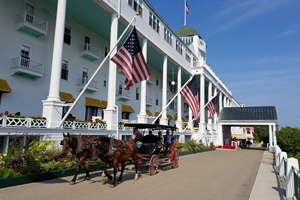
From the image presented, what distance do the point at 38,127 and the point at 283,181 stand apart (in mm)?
11721

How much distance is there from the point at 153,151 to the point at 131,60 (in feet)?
20.2

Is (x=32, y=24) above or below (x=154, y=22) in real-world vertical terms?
below

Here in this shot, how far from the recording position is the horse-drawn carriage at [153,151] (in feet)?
39.4

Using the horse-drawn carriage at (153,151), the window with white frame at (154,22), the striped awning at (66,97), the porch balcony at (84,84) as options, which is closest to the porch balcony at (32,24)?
the striped awning at (66,97)

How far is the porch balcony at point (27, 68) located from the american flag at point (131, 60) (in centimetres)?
678

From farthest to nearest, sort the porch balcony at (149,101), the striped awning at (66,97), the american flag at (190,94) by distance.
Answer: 1. the porch balcony at (149,101)
2. the american flag at (190,94)
3. the striped awning at (66,97)

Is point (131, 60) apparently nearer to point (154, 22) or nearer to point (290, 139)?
point (154, 22)

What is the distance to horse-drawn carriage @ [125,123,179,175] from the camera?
12000 mm

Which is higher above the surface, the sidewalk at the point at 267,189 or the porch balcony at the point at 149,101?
the porch balcony at the point at 149,101

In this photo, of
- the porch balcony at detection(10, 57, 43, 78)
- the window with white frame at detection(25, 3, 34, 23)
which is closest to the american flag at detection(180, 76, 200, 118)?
the porch balcony at detection(10, 57, 43, 78)

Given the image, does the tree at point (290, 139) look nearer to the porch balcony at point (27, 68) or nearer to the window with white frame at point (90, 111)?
the window with white frame at point (90, 111)

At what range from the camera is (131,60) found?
15.6 metres

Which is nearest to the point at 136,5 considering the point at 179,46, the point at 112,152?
the point at 179,46

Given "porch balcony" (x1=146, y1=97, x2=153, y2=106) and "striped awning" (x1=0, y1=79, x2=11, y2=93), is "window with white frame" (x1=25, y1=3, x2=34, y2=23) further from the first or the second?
"porch balcony" (x1=146, y1=97, x2=153, y2=106)
